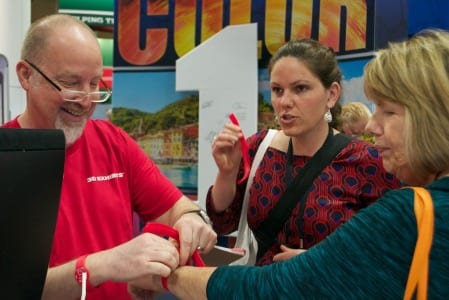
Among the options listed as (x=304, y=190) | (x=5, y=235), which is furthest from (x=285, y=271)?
(x=304, y=190)

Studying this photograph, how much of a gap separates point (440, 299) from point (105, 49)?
6151mm

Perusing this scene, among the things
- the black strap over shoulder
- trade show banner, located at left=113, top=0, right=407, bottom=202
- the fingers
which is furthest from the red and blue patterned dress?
trade show banner, located at left=113, top=0, right=407, bottom=202

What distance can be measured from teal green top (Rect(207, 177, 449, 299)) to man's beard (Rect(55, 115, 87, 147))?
0.70m

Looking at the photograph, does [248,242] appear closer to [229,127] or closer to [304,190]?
[304,190]

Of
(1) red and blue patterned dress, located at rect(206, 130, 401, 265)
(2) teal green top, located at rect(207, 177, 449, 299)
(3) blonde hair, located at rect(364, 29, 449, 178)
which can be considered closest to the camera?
(2) teal green top, located at rect(207, 177, 449, 299)

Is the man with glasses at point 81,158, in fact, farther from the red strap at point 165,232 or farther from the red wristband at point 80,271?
the red wristband at point 80,271

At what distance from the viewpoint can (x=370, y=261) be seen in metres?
0.92

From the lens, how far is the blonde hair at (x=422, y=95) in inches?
39.6

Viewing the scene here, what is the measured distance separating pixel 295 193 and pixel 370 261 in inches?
36.6

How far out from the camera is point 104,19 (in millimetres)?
6324

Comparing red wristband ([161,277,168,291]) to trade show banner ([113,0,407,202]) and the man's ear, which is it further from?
trade show banner ([113,0,407,202])

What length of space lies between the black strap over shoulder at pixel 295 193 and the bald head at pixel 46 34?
0.88m

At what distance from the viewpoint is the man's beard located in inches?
55.6

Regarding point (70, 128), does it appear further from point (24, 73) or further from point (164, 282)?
point (164, 282)
